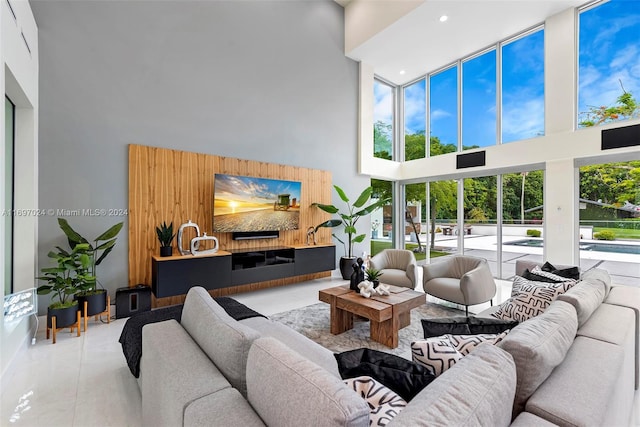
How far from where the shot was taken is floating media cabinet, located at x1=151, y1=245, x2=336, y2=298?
151 inches

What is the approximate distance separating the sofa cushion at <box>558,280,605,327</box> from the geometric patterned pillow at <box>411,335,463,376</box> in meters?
1.07

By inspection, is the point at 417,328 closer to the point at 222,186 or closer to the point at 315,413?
the point at 315,413

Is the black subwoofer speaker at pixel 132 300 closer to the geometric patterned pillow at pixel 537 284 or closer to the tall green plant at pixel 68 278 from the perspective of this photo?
the tall green plant at pixel 68 278

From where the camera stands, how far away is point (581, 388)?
1.11 m

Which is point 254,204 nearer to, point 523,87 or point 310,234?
point 310,234

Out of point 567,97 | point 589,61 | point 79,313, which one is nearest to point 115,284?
point 79,313

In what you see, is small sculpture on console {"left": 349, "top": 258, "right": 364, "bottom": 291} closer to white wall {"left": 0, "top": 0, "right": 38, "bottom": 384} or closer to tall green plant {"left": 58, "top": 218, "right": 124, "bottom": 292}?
tall green plant {"left": 58, "top": 218, "right": 124, "bottom": 292}

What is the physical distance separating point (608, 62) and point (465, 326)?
6.26 metres

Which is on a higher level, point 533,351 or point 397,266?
point 533,351

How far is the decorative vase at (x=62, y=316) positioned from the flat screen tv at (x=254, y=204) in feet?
6.37

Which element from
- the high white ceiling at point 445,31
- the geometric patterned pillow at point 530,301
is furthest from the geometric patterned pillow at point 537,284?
the high white ceiling at point 445,31

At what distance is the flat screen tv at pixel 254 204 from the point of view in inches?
180

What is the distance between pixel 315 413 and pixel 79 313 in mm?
3563

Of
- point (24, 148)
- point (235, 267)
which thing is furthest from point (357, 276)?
point (24, 148)
